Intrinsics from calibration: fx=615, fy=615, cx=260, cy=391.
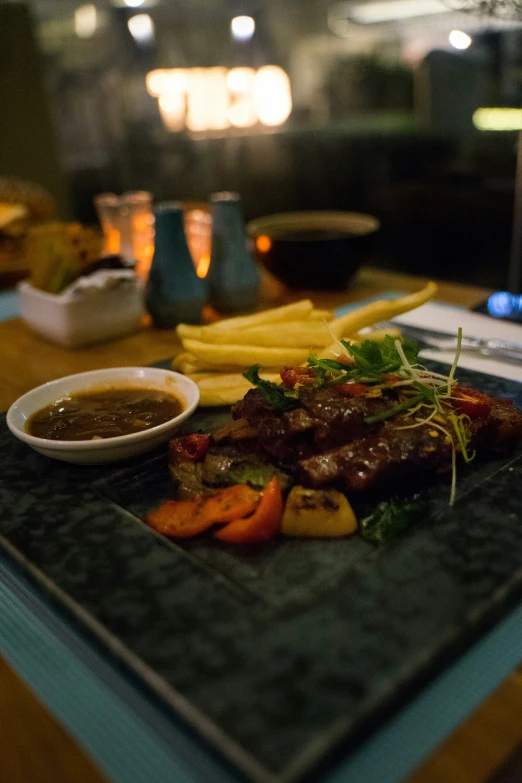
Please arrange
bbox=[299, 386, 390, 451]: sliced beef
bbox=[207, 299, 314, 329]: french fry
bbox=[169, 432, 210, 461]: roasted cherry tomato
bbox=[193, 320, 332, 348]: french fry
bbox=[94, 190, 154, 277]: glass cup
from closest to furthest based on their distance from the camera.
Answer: bbox=[299, 386, 390, 451]: sliced beef, bbox=[169, 432, 210, 461]: roasted cherry tomato, bbox=[193, 320, 332, 348]: french fry, bbox=[207, 299, 314, 329]: french fry, bbox=[94, 190, 154, 277]: glass cup

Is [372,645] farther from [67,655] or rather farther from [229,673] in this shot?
[67,655]

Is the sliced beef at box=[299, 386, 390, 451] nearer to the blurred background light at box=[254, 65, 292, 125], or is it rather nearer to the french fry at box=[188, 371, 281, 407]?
the french fry at box=[188, 371, 281, 407]

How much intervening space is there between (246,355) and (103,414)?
1.91 feet

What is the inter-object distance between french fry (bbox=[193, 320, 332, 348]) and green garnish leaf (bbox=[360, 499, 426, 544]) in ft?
3.15

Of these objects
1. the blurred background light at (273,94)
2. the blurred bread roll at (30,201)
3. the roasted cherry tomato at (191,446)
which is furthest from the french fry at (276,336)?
the blurred background light at (273,94)

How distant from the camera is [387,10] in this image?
481 inches

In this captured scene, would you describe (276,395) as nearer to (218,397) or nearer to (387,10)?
(218,397)

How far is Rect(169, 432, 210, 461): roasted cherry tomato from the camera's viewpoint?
6.01ft

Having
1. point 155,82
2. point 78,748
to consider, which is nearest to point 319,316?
point 78,748

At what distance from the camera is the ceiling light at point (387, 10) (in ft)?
36.1

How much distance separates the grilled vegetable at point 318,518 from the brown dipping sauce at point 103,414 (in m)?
0.64

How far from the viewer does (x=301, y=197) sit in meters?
10.8

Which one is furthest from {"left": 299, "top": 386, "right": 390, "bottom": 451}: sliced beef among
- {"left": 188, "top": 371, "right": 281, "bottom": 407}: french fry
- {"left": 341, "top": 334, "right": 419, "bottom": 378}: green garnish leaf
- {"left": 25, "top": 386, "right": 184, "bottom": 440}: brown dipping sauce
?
{"left": 25, "top": 386, "right": 184, "bottom": 440}: brown dipping sauce

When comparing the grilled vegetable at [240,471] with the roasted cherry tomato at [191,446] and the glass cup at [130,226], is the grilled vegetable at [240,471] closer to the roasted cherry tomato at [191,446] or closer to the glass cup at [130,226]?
the roasted cherry tomato at [191,446]
